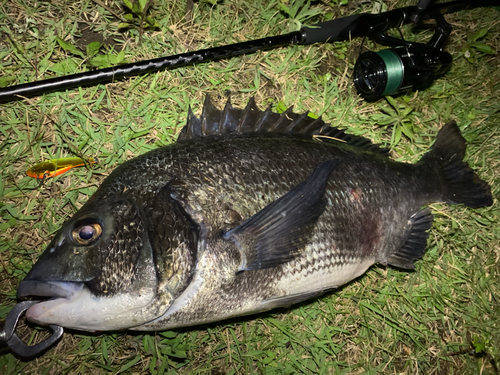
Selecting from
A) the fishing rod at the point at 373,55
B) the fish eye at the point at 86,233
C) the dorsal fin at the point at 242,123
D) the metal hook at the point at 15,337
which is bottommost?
the metal hook at the point at 15,337

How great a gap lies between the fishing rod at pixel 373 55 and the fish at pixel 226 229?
67 cm

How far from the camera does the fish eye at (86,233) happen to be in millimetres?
1764

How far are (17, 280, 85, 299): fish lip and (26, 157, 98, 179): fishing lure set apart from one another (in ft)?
3.89

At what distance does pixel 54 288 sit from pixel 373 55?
3.01 metres

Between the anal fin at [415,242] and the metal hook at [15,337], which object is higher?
the anal fin at [415,242]

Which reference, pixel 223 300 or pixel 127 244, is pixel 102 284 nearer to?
pixel 127 244

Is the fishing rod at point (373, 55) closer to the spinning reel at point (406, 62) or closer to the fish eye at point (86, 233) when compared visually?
the spinning reel at point (406, 62)

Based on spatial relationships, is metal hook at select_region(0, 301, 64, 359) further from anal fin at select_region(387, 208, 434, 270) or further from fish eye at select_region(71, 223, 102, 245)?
anal fin at select_region(387, 208, 434, 270)

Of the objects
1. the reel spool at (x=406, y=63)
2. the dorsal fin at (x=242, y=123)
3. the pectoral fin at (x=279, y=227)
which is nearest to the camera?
the pectoral fin at (x=279, y=227)

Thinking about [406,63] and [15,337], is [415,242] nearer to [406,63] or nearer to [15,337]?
[406,63]

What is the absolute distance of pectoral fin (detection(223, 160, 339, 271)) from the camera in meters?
1.93

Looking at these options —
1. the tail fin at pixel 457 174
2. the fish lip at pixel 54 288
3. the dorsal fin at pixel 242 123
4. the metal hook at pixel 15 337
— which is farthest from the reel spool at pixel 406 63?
the metal hook at pixel 15 337

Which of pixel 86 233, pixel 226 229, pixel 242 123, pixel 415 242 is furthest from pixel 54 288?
pixel 415 242

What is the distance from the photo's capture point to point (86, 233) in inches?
69.6
